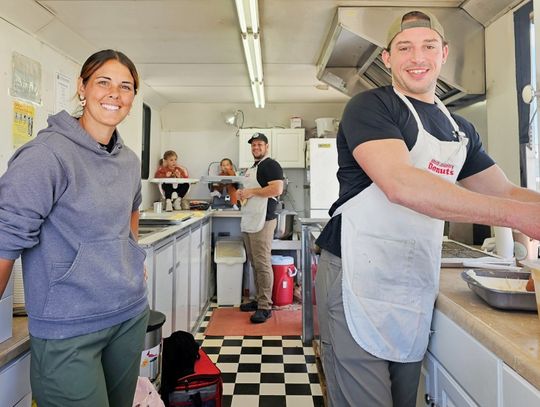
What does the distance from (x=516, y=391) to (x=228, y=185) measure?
3908 millimetres

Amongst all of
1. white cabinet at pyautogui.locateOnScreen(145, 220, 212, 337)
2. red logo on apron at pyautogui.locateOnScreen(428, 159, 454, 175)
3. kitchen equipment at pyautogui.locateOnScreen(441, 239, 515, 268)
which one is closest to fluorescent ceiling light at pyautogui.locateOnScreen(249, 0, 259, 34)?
white cabinet at pyautogui.locateOnScreen(145, 220, 212, 337)

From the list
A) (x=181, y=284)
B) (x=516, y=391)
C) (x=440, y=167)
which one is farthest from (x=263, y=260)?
(x=516, y=391)

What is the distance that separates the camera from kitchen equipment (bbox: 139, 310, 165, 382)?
1.63 m

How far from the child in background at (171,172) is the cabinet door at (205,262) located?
0.70 m

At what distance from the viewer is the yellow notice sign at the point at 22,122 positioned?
2320 millimetres

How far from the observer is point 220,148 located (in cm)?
530

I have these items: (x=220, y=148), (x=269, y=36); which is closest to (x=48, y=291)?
(x=269, y=36)

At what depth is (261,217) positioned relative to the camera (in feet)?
11.6

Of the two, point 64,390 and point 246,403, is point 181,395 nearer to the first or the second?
point 246,403

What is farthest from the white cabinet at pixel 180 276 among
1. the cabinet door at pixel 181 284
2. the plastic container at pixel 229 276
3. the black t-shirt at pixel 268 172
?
the black t-shirt at pixel 268 172

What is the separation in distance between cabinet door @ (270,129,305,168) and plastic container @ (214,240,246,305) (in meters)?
1.58

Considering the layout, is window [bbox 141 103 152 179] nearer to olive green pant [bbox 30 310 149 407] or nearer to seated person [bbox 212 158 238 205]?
seated person [bbox 212 158 238 205]

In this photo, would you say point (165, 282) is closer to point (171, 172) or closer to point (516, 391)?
point (516, 391)

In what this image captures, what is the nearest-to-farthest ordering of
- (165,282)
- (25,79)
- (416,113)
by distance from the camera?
(416,113)
(165,282)
(25,79)
